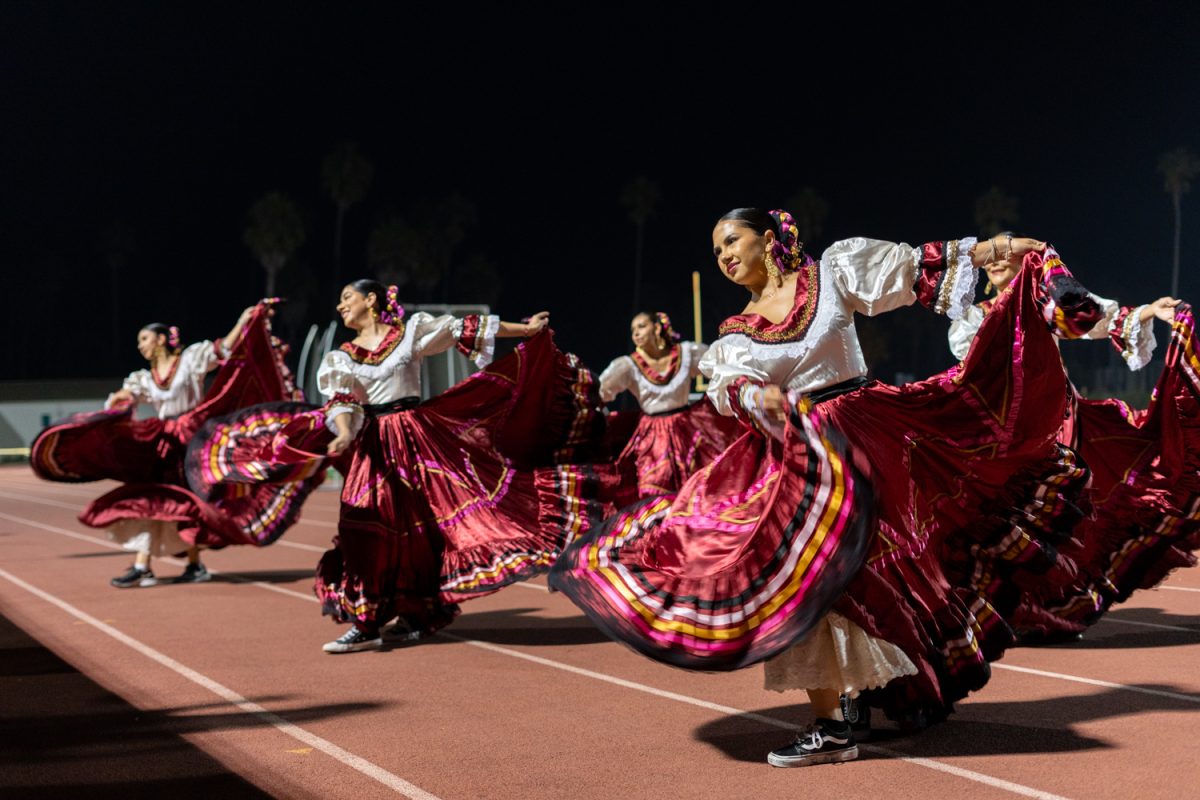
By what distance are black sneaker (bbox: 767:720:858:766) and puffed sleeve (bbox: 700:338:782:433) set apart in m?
1.03

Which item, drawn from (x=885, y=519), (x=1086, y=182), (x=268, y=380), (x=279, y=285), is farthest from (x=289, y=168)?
(x=885, y=519)

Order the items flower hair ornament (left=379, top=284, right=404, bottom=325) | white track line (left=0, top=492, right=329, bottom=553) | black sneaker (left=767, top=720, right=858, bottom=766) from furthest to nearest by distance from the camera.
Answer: white track line (left=0, top=492, right=329, bottom=553) → flower hair ornament (left=379, top=284, right=404, bottom=325) → black sneaker (left=767, top=720, right=858, bottom=766)

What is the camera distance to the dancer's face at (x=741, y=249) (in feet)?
15.3

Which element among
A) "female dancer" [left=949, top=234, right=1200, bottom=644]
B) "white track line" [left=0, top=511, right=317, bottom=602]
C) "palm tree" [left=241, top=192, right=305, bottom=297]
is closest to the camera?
"female dancer" [left=949, top=234, right=1200, bottom=644]

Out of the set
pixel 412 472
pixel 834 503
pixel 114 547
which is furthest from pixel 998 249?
pixel 114 547

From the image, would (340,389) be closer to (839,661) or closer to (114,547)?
(839,661)

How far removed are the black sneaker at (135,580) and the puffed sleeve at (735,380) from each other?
692cm

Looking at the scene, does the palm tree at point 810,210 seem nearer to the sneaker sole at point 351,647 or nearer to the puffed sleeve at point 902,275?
the sneaker sole at point 351,647

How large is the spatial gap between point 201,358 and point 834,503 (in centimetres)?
729

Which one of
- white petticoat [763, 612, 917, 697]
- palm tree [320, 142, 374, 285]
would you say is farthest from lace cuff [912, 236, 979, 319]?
palm tree [320, 142, 374, 285]

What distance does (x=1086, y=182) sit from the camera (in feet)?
241

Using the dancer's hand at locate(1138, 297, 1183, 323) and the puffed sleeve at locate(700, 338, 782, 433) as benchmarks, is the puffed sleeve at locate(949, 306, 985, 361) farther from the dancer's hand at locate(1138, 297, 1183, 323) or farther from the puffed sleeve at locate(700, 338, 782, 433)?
the puffed sleeve at locate(700, 338, 782, 433)

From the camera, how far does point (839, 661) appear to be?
4223mm

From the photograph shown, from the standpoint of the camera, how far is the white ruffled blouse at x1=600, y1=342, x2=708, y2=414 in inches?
355
